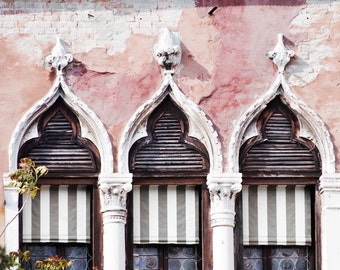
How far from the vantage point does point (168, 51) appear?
23.8 m

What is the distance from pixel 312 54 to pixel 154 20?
5.62 feet

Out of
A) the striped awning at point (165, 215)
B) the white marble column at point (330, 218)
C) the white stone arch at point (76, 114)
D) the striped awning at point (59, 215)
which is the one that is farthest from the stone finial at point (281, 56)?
the striped awning at point (59, 215)

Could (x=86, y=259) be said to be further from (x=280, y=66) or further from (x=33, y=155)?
(x=280, y=66)

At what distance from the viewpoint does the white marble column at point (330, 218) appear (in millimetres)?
23578

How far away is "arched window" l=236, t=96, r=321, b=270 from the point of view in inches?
936

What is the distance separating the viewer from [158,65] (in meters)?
23.9

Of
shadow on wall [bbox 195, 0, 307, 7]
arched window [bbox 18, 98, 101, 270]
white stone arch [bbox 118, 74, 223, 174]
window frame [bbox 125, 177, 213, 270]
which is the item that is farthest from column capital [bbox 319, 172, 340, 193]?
arched window [bbox 18, 98, 101, 270]

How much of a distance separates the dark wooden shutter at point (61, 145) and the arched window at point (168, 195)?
1.57 ft

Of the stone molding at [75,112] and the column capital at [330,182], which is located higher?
the stone molding at [75,112]

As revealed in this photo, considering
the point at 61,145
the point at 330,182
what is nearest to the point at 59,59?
the point at 61,145

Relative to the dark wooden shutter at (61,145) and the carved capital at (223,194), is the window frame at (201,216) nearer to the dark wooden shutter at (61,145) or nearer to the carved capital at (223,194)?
the carved capital at (223,194)

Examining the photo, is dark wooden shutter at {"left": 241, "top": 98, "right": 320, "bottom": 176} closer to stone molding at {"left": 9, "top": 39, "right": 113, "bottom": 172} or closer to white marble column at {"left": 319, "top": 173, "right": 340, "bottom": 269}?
white marble column at {"left": 319, "top": 173, "right": 340, "bottom": 269}

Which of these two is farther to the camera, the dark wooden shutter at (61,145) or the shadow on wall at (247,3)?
the shadow on wall at (247,3)

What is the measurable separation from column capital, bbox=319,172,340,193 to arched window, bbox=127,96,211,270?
1.21 metres
